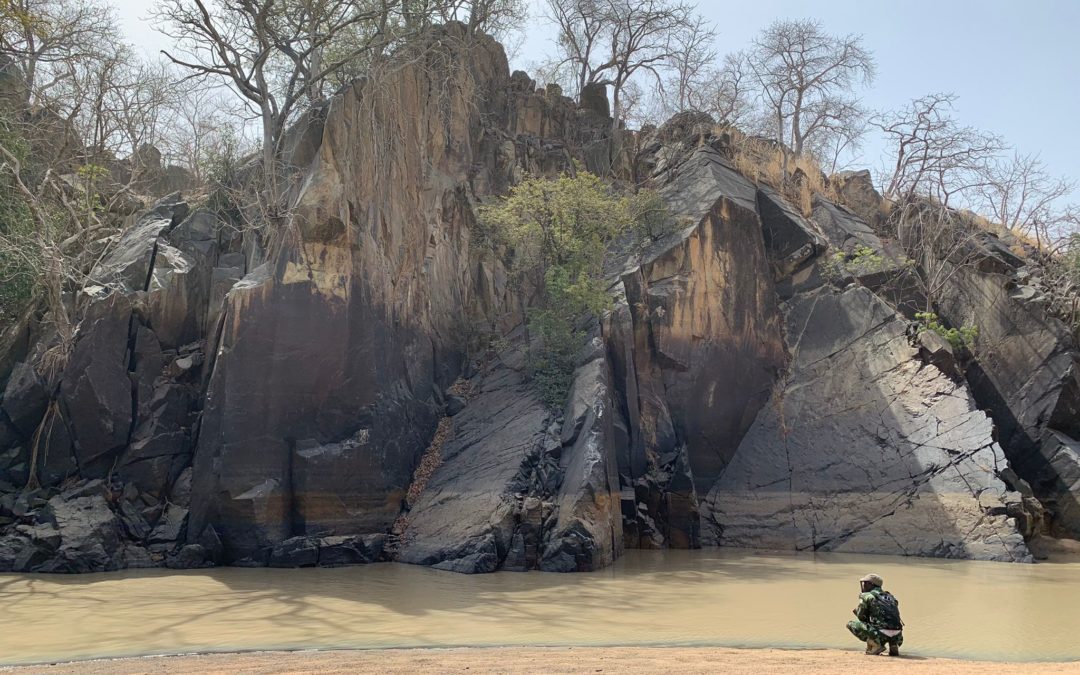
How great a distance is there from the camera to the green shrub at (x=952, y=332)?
18.3 meters

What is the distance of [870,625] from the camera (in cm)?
725

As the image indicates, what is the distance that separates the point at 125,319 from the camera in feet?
50.7

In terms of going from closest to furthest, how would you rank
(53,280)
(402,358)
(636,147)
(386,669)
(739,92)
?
1. (386,669)
2. (53,280)
3. (402,358)
4. (636,147)
5. (739,92)

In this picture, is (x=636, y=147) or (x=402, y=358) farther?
(x=636, y=147)

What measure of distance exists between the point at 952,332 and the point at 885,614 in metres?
13.6

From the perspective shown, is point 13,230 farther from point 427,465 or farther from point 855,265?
point 855,265

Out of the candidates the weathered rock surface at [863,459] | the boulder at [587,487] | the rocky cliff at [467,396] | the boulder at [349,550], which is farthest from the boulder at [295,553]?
the weathered rock surface at [863,459]

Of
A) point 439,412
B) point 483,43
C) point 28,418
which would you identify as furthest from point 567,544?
point 483,43

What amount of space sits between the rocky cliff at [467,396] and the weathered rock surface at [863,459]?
51 millimetres

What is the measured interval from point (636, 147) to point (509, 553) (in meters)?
16.5

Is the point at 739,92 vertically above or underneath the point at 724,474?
above

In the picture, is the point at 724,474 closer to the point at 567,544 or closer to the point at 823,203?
the point at 567,544

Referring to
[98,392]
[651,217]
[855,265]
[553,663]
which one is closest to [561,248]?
[651,217]

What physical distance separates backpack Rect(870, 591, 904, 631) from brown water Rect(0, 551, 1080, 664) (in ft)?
2.35
